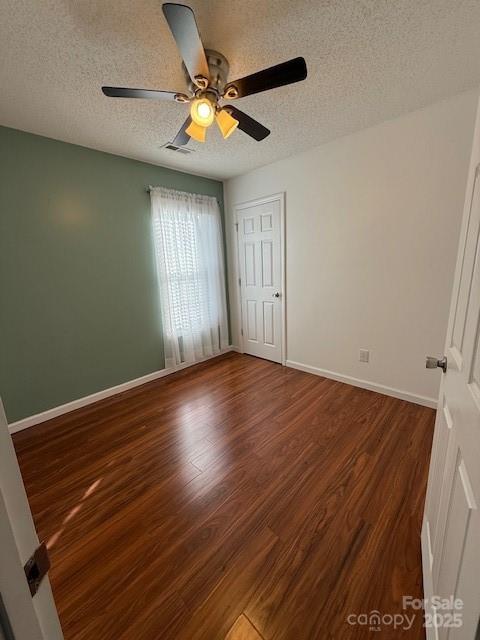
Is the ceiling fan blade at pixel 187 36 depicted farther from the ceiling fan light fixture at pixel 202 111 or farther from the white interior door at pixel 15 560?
the white interior door at pixel 15 560

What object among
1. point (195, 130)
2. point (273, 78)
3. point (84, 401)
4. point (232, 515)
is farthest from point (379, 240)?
point (84, 401)

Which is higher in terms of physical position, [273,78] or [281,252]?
[273,78]

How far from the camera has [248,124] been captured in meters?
1.72

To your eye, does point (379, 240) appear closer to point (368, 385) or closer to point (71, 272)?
point (368, 385)


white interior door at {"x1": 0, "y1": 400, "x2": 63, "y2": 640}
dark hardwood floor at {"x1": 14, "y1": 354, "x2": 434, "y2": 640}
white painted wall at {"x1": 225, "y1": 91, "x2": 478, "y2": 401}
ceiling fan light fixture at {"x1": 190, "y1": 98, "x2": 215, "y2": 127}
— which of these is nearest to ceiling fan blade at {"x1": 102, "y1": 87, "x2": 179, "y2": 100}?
ceiling fan light fixture at {"x1": 190, "y1": 98, "x2": 215, "y2": 127}

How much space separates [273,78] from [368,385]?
2.63 metres

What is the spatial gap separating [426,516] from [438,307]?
1647mm

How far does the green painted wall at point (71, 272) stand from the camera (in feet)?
7.24

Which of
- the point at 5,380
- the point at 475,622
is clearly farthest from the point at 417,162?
the point at 5,380

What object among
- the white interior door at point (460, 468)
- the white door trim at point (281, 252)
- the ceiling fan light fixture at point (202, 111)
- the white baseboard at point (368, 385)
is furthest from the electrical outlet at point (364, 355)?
the ceiling fan light fixture at point (202, 111)

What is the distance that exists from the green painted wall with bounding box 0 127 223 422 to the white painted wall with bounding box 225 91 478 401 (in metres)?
1.67

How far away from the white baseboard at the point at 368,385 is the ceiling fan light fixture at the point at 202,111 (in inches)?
103

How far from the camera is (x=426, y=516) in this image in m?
1.22

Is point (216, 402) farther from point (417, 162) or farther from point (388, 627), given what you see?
point (417, 162)
